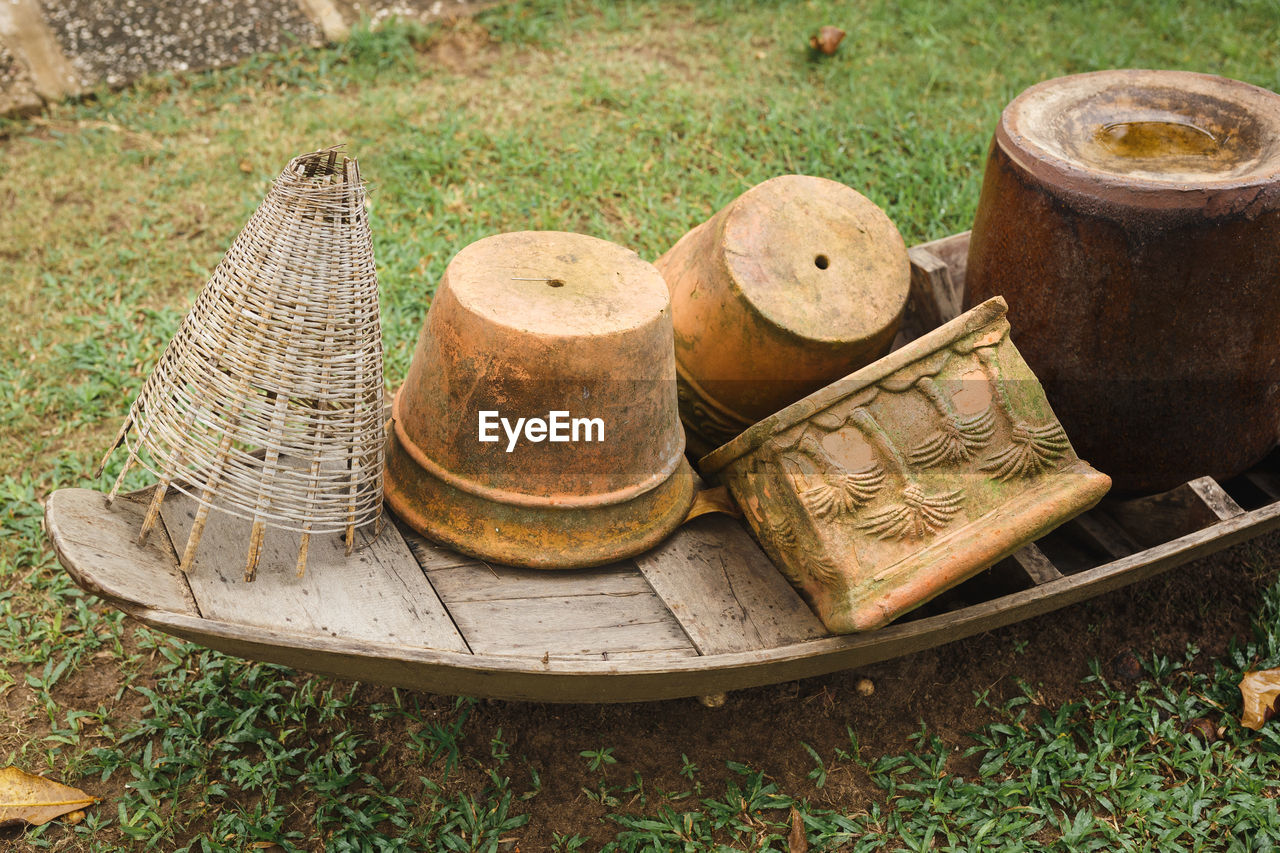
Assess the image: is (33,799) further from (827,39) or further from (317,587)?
(827,39)

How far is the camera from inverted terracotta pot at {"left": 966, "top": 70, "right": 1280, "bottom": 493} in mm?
2697

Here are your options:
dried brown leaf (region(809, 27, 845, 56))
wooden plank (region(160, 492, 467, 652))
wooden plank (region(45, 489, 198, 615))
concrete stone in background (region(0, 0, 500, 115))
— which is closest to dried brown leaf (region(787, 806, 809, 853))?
wooden plank (region(160, 492, 467, 652))

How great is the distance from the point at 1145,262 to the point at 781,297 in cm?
97

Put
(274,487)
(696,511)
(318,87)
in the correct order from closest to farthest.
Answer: (274,487) → (696,511) → (318,87)

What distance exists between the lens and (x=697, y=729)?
303 centimetres

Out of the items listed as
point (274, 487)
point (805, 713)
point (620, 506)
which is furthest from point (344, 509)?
point (805, 713)

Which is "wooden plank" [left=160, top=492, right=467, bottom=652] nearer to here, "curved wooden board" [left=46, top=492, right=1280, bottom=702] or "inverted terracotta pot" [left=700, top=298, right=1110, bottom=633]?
"curved wooden board" [left=46, top=492, right=1280, bottom=702]

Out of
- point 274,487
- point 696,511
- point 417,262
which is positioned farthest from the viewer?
point 417,262

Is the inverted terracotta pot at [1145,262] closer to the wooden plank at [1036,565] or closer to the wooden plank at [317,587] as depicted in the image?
the wooden plank at [1036,565]

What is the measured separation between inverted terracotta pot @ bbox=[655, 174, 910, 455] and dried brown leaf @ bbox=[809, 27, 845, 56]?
128 inches

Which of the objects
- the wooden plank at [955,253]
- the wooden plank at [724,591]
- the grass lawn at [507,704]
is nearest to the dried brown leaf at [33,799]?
the grass lawn at [507,704]

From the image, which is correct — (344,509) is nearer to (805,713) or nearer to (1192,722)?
(805,713)

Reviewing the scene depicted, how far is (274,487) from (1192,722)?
272cm

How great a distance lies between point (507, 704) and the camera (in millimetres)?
3051
